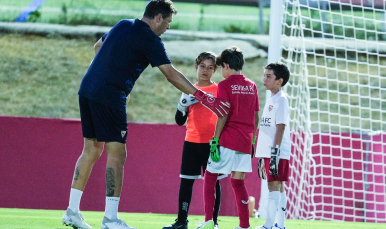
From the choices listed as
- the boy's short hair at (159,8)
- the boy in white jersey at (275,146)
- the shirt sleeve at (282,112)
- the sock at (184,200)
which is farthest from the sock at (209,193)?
the boy's short hair at (159,8)

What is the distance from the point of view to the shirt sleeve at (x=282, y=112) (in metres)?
4.37

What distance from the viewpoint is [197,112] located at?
4.88 m

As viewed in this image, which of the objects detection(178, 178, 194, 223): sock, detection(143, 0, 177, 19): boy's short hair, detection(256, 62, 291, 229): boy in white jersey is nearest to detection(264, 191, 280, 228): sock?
detection(256, 62, 291, 229): boy in white jersey

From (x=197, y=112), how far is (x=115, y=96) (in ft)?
3.91

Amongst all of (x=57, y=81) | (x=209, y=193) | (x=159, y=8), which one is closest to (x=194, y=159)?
(x=209, y=193)

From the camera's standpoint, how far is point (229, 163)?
4215mm

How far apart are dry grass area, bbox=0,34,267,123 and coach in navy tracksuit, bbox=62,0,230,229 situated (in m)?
9.47

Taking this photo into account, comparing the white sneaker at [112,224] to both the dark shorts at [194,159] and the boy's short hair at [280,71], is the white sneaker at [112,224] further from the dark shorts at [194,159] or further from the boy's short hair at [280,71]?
the boy's short hair at [280,71]

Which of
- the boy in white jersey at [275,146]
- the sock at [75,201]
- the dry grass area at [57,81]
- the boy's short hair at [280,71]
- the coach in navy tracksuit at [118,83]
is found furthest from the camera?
the dry grass area at [57,81]

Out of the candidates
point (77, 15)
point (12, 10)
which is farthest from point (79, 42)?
point (12, 10)

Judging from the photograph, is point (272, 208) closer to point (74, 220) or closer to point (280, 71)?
point (280, 71)

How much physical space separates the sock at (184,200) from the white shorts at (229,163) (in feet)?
1.38

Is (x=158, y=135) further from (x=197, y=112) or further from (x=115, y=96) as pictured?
(x=115, y=96)

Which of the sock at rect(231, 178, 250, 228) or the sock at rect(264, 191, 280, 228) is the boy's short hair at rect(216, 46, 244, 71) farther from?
the sock at rect(264, 191, 280, 228)
